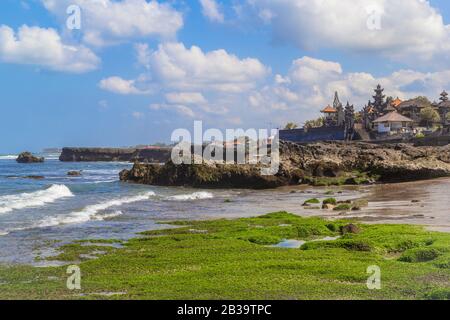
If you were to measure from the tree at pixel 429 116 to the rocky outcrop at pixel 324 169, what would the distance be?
31.9m

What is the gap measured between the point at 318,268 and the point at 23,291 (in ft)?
26.4

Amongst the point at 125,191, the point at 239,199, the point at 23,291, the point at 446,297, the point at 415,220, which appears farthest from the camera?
the point at 125,191

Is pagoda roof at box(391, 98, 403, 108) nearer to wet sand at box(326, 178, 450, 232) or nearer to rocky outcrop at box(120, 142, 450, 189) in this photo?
rocky outcrop at box(120, 142, 450, 189)

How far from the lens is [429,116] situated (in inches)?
3681

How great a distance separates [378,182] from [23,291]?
1870 inches

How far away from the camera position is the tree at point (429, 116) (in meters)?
93.7

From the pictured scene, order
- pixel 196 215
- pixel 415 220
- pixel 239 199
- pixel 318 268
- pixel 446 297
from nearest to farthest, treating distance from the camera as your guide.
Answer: pixel 446 297, pixel 318 268, pixel 415 220, pixel 196 215, pixel 239 199

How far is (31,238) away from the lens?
23375 millimetres

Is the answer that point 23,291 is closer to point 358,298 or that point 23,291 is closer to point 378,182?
point 358,298

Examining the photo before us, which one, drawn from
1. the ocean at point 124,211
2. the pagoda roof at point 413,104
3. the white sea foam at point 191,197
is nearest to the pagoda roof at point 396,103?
the pagoda roof at point 413,104

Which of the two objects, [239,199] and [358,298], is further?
[239,199]

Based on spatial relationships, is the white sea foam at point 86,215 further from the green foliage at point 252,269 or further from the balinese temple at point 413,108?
the balinese temple at point 413,108

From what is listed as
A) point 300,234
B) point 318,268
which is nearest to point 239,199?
point 300,234
